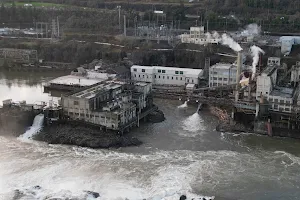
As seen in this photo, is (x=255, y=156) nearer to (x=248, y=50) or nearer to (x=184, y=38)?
(x=248, y=50)

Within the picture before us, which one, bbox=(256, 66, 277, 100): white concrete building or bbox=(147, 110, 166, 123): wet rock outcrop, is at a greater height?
bbox=(256, 66, 277, 100): white concrete building

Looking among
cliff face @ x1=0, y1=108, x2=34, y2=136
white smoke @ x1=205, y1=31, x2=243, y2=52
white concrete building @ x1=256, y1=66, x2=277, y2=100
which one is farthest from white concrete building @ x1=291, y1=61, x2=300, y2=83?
cliff face @ x1=0, y1=108, x2=34, y2=136

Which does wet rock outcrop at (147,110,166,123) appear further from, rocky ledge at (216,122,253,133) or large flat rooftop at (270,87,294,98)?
large flat rooftop at (270,87,294,98)

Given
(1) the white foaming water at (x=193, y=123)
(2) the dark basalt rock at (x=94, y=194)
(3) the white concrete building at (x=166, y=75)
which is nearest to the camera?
(2) the dark basalt rock at (x=94, y=194)

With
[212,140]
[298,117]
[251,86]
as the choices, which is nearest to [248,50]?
[251,86]

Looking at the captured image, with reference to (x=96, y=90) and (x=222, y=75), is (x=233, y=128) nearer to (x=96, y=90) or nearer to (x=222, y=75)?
(x=222, y=75)

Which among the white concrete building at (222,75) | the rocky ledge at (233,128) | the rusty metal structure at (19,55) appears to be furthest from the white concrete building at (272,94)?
the rusty metal structure at (19,55)

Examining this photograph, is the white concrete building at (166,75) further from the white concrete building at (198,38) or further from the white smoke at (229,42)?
the white concrete building at (198,38)

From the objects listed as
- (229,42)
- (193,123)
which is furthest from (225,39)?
(193,123)
